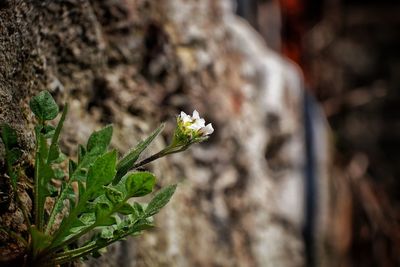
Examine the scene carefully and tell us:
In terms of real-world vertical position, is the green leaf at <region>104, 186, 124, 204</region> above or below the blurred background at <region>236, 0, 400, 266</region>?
above

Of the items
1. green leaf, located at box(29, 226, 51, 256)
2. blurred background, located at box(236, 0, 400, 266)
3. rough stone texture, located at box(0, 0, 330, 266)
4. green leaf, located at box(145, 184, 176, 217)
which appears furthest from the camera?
blurred background, located at box(236, 0, 400, 266)

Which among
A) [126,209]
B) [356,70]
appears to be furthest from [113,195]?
[356,70]

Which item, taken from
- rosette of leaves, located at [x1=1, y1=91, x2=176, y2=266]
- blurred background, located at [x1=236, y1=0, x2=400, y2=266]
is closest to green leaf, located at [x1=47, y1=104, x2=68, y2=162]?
rosette of leaves, located at [x1=1, y1=91, x2=176, y2=266]

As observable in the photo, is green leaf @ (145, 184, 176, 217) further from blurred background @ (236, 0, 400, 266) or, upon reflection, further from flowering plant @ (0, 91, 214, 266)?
blurred background @ (236, 0, 400, 266)

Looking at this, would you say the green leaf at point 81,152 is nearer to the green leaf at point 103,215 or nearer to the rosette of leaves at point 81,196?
the rosette of leaves at point 81,196

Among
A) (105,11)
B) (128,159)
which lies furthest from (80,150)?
(105,11)

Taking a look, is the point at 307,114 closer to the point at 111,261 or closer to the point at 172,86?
the point at 172,86

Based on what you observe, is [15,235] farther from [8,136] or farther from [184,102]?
[184,102]
